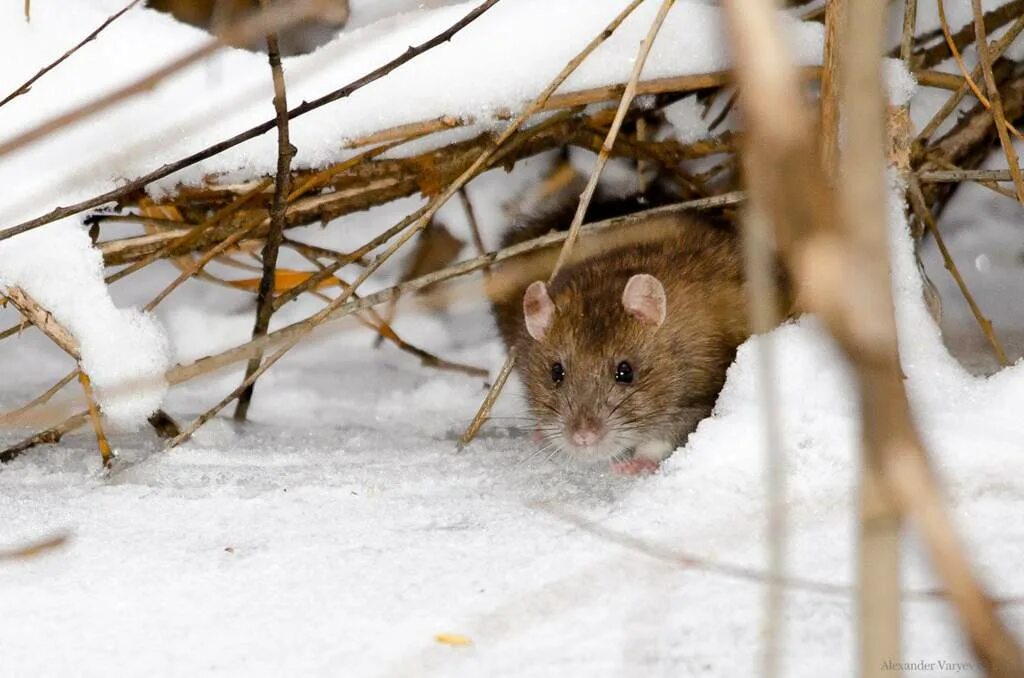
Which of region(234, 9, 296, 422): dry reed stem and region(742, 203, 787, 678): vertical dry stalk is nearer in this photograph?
region(742, 203, 787, 678): vertical dry stalk

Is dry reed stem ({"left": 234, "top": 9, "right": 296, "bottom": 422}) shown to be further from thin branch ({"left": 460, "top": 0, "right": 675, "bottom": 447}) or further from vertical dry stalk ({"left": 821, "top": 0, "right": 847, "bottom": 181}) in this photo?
vertical dry stalk ({"left": 821, "top": 0, "right": 847, "bottom": 181})

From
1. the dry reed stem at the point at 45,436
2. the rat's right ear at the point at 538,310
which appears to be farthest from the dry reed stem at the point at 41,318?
the rat's right ear at the point at 538,310

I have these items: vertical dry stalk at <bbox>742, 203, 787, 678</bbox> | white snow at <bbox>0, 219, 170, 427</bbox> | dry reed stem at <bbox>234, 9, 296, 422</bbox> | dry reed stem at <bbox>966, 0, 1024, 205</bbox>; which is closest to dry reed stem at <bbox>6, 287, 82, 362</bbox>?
white snow at <bbox>0, 219, 170, 427</bbox>

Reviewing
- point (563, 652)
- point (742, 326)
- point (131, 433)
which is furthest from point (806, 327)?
point (131, 433)

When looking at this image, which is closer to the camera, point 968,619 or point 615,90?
point 968,619

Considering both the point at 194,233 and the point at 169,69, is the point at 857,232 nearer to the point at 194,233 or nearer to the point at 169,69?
the point at 169,69

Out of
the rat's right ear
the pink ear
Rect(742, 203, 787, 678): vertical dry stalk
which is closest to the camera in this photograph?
Rect(742, 203, 787, 678): vertical dry stalk

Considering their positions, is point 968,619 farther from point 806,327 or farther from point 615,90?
point 615,90
